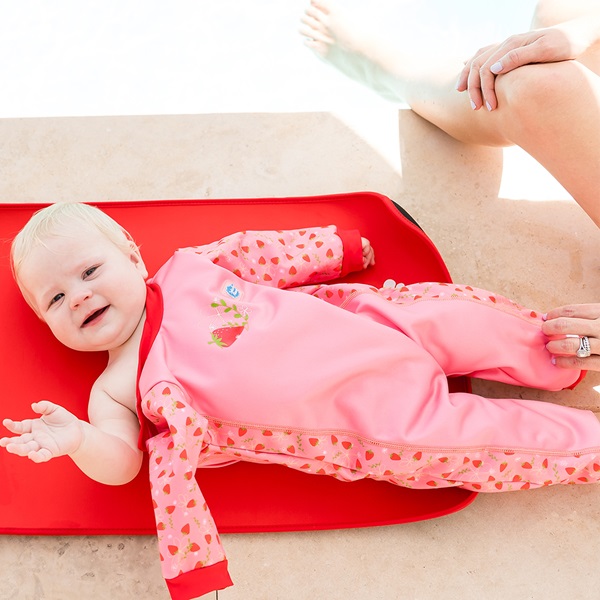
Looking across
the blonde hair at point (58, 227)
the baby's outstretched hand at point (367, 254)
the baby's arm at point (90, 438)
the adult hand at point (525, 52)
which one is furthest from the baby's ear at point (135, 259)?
the adult hand at point (525, 52)

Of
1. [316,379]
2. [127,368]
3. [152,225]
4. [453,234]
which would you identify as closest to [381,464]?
[316,379]

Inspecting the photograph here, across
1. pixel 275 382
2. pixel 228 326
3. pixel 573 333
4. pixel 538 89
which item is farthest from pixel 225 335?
pixel 538 89

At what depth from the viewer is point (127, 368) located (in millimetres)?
1201

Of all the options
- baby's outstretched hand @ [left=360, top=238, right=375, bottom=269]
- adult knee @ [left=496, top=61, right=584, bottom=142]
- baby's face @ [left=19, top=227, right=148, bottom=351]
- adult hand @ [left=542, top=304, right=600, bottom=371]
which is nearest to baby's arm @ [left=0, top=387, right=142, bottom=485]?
baby's face @ [left=19, top=227, right=148, bottom=351]

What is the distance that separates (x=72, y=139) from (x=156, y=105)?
247 mm

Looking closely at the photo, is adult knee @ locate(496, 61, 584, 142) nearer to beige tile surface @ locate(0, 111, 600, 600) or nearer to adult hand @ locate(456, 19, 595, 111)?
adult hand @ locate(456, 19, 595, 111)

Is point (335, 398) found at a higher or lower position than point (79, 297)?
lower

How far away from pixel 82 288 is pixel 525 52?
907 mm

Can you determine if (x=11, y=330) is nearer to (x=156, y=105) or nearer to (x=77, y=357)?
(x=77, y=357)

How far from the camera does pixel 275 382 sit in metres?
1.12

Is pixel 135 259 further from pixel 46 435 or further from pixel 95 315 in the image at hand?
pixel 46 435

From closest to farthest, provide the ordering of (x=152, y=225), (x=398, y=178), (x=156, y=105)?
1. (x=152, y=225)
2. (x=398, y=178)
3. (x=156, y=105)

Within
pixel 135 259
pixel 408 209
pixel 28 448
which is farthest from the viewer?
pixel 408 209

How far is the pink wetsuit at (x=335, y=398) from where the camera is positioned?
1084 millimetres
